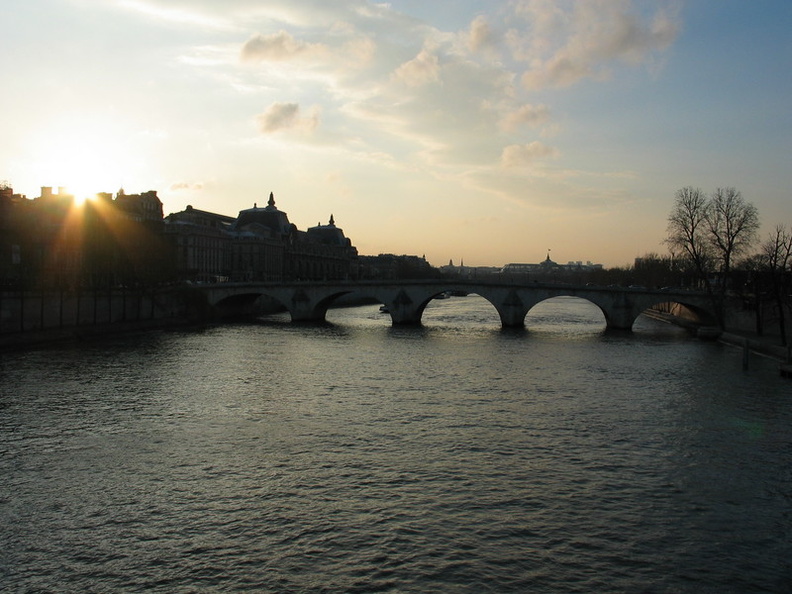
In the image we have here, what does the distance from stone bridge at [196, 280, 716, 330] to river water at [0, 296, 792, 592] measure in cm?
3291

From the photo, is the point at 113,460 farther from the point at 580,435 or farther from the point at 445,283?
the point at 445,283

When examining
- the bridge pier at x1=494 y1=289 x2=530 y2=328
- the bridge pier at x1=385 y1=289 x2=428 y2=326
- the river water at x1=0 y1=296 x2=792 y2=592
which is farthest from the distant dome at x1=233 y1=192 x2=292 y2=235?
the river water at x1=0 y1=296 x2=792 y2=592

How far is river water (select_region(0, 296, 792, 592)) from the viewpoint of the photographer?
1530 cm

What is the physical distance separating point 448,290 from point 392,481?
197 feet

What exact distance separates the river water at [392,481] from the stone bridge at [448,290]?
3291 centimetres

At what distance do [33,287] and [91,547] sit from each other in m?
47.0

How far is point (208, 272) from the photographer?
12456cm

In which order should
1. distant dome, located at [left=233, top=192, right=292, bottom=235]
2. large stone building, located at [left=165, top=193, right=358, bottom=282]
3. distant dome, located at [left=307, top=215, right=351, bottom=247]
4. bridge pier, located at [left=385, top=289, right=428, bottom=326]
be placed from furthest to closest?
1. distant dome, located at [left=307, top=215, right=351, bottom=247]
2. distant dome, located at [left=233, top=192, right=292, bottom=235]
3. large stone building, located at [left=165, top=193, right=358, bottom=282]
4. bridge pier, located at [left=385, top=289, right=428, bottom=326]

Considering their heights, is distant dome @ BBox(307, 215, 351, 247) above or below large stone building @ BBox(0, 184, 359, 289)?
above

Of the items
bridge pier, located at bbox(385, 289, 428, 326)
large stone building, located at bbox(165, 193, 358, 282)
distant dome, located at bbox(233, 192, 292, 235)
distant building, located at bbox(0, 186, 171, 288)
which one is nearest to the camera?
distant building, located at bbox(0, 186, 171, 288)

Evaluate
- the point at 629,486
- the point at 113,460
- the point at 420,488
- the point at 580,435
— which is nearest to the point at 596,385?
the point at 580,435

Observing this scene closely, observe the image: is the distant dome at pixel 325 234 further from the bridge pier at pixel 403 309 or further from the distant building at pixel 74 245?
the bridge pier at pixel 403 309

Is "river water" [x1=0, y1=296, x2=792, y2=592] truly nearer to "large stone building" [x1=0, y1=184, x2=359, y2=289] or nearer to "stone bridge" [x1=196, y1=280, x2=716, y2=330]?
"large stone building" [x1=0, y1=184, x2=359, y2=289]

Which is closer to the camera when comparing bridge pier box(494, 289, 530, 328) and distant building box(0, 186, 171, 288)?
distant building box(0, 186, 171, 288)
